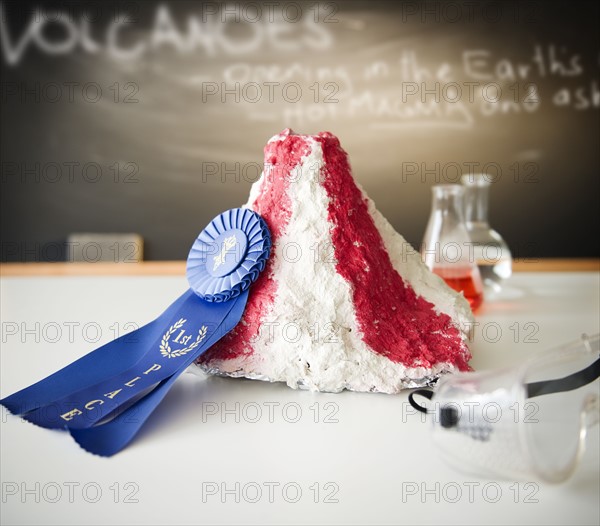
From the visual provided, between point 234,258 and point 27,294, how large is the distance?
0.76m

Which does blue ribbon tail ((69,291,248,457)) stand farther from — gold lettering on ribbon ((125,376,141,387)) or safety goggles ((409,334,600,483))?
safety goggles ((409,334,600,483))

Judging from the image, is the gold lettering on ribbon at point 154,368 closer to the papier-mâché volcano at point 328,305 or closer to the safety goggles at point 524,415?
the papier-mâché volcano at point 328,305

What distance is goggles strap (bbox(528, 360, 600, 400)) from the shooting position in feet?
1.87

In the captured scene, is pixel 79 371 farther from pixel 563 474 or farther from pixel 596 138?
pixel 596 138

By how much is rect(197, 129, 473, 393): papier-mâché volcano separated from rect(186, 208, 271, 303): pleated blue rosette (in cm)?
2

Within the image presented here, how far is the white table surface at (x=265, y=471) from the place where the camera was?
521 mm

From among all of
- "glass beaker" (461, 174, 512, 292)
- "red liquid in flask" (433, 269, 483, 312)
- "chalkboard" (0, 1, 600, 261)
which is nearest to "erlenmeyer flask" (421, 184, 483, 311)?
"red liquid in flask" (433, 269, 483, 312)

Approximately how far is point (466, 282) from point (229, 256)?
53 centimetres

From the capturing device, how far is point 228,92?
3.16 metres

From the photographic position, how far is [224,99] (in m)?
3.16

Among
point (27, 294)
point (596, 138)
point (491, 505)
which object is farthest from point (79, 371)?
point (596, 138)

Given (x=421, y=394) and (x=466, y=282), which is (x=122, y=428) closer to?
(x=421, y=394)

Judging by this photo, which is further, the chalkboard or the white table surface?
the chalkboard

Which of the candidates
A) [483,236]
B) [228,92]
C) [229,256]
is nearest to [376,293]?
[229,256]
